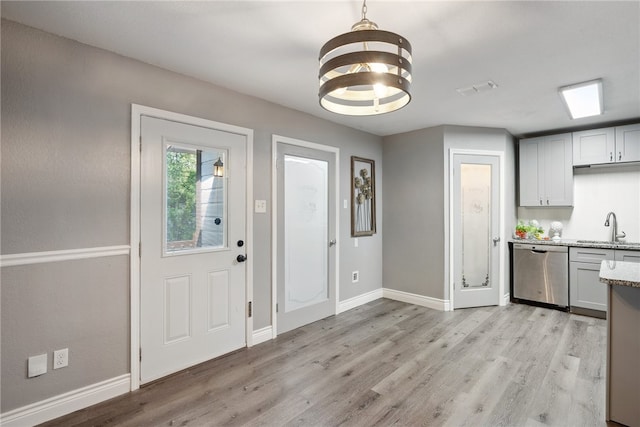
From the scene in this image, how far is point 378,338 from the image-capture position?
3.30 meters

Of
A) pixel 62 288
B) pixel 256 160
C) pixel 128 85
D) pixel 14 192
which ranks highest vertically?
pixel 128 85

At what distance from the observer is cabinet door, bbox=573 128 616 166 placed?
401 cm

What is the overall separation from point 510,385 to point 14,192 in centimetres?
368

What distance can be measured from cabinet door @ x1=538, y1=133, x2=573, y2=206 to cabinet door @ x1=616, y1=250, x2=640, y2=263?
0.86m

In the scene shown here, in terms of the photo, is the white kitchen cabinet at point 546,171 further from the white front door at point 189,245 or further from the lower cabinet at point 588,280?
the white front door at point 189,245

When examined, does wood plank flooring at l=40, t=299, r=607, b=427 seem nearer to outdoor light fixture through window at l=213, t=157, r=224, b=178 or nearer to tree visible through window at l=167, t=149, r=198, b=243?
tree visible through window at l=167, t=149, r=198, b=243

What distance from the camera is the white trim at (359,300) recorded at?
13.6ft

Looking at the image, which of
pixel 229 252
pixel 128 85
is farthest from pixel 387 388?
pixel 128 85

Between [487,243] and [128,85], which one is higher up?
[128,85]

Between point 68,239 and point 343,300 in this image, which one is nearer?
point 68,239

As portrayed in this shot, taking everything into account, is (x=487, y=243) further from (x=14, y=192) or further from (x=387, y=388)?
(x=14, y=192)

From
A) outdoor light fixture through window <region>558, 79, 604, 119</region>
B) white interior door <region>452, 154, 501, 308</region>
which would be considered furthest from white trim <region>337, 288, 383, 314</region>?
outdoor light fixture through window <region>558, 79, 604, 119</region>

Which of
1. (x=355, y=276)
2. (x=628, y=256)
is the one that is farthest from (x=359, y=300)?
(x=628, y=256)

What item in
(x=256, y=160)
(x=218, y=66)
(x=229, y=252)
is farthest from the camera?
(x=256, y=160)
